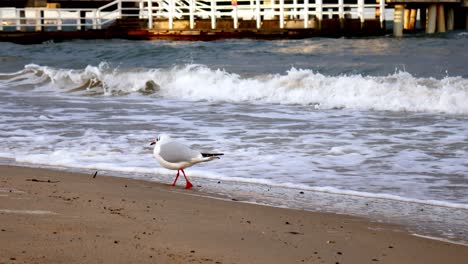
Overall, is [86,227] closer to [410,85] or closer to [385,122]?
[385,122]

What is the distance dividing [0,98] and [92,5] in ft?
124

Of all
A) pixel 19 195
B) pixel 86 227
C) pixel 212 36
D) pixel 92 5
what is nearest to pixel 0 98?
pixel 19 195

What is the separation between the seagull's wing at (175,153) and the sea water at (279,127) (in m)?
0.29

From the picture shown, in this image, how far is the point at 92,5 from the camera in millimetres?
54812

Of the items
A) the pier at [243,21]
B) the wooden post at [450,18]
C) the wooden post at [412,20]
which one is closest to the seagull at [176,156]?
the pier at [243,21]

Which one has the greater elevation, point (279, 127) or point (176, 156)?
point (176, 156)

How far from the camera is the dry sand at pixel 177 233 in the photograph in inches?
195

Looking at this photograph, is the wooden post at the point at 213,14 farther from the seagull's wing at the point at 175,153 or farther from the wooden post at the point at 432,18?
the seagull's wing at the point at 175,153

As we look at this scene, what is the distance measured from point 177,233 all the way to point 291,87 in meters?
13.7

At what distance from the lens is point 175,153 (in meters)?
7.80

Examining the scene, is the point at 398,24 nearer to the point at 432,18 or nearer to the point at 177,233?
the point at 432,18

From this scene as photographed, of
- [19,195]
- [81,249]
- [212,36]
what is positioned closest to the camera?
[81,249]

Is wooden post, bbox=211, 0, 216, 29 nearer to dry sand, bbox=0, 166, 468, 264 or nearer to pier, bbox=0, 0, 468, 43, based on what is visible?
pier, bbox=0, 0, 468, 43

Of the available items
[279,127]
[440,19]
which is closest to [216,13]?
[440,19]
